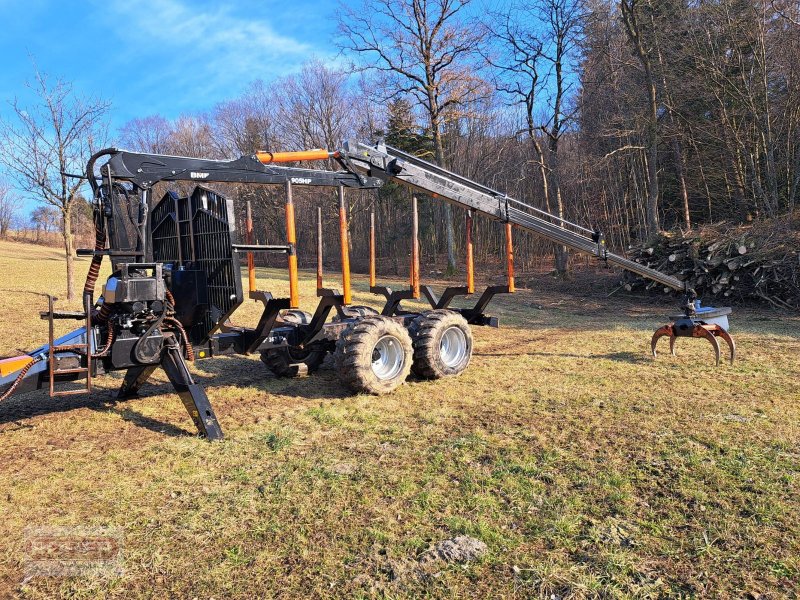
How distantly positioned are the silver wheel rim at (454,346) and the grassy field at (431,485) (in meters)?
0.59

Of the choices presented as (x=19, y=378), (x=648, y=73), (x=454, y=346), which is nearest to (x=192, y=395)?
(x=19, y=378)

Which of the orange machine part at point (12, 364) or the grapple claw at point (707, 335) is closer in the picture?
the orange machine part at point (12, 364)

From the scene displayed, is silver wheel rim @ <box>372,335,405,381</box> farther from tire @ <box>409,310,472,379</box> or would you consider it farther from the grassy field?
tire @ <box>409,310,472,379</box>

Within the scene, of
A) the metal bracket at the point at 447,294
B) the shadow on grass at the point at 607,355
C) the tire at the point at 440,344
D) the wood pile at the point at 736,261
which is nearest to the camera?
the tire at the point at 440,344

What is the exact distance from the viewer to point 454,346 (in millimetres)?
7488

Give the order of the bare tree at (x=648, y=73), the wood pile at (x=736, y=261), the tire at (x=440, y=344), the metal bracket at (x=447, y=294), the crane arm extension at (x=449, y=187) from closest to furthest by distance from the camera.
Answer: the tire at (x=440, y=344)
the crane arm extension at (x=449, y=187)
the metal bracket at (x=447, y=294)
the wood pile at (x=736, y=261)
the bare tree at (x=648, y=73)

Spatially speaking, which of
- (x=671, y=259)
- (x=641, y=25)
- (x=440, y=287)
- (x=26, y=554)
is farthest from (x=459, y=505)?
(x=641, y=25)

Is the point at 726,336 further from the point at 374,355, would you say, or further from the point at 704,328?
the point at 374,355

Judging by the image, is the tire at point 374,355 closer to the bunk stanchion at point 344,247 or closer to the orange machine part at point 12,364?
the bunk stanchion at point 344,247

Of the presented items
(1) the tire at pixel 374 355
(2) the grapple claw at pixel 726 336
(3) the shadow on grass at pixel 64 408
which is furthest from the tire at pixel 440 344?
Answer: (2) the grapple claw at pixel 726 336

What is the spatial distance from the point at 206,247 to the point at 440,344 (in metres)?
3.11

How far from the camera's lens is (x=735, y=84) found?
16625 mm

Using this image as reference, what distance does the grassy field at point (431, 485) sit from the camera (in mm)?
2768

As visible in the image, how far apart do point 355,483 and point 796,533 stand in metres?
2.65
